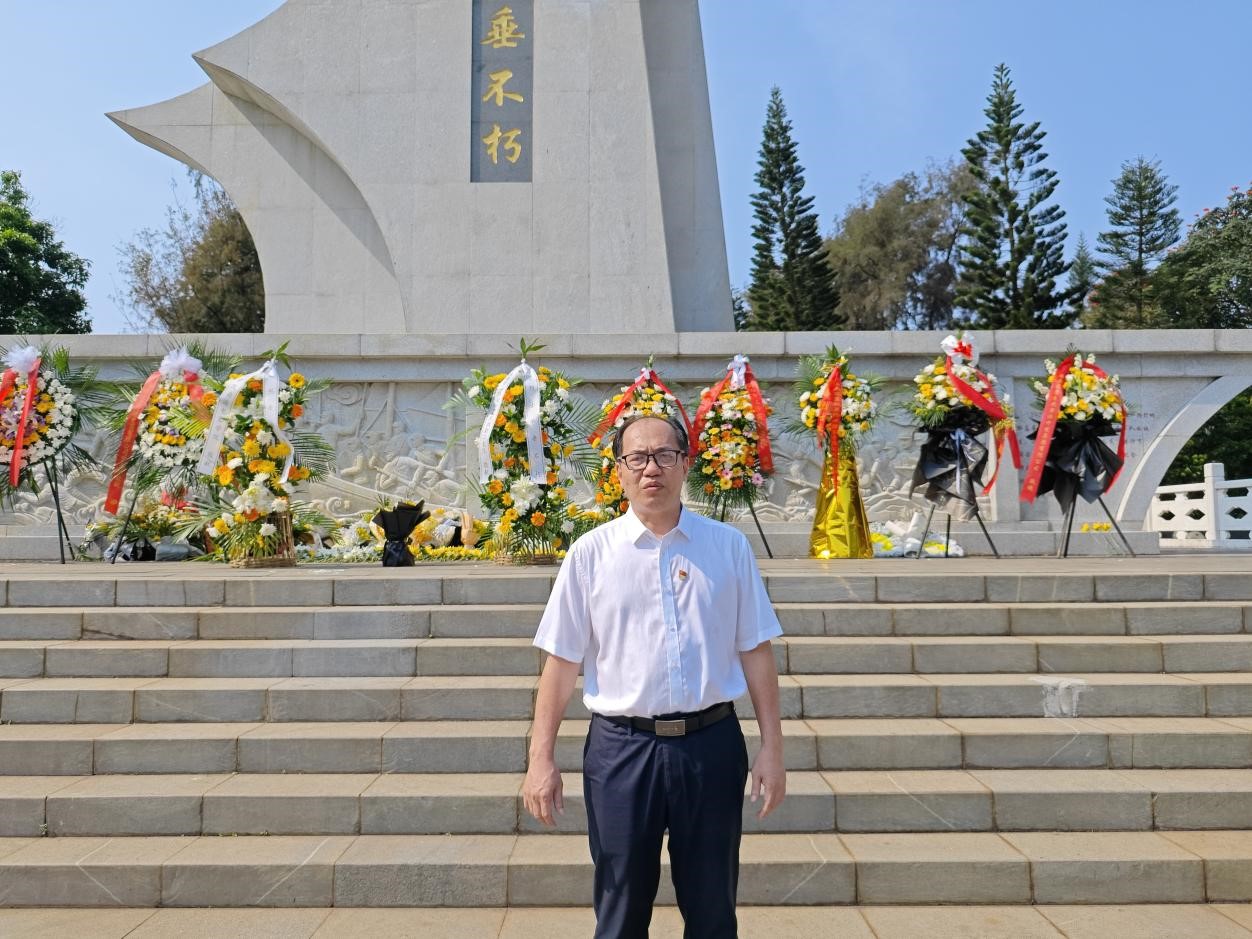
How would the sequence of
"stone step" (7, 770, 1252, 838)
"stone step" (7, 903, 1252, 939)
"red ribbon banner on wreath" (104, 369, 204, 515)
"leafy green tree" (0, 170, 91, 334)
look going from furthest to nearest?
"leafy green tree" (0, 170, 91, 334) → "red ribbon banner on wreath" (104, 369, 204, 515) → "stone step" (7, 770, 1252, 838) → "stone step" (7, 903, 1252, 939)

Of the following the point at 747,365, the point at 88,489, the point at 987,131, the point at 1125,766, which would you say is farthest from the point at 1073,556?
the point at 987,131

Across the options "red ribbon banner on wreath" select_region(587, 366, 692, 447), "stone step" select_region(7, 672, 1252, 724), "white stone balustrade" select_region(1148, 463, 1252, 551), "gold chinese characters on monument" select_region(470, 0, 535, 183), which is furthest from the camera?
"gold chinese characters on monument" select_region(470, 0, 535, 183)

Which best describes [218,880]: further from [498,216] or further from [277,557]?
[498,216]

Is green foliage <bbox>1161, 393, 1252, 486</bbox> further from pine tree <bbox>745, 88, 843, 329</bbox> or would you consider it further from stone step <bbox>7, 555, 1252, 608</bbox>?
stone step <bbox>7, 555, 1252, 608</bbox>

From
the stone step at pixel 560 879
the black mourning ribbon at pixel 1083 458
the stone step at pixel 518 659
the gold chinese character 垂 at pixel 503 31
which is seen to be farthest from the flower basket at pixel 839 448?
the gold chinese character 垂 at pixel 503 31

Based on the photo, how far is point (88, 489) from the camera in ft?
32.0

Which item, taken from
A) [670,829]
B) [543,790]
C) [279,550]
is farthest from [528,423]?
[670,829]

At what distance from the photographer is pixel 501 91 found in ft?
40.4

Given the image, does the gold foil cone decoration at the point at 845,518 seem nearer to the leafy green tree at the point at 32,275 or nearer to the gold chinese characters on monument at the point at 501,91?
the gold chinese characters on monument at the point at 501,91

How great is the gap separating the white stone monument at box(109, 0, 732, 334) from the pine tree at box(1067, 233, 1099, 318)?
1855cm

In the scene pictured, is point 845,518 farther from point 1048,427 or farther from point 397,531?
point 397,531

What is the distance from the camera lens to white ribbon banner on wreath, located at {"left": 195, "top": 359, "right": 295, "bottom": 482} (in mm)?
6750

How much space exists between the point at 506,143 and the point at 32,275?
18.7m

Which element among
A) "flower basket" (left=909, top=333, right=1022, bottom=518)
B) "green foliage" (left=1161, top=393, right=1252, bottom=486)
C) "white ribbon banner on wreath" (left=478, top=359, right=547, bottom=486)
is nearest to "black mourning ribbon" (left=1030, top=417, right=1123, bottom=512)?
"flower basket" (left=909, top=333, right=1022, bottom=518)
